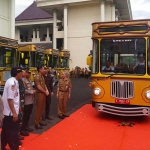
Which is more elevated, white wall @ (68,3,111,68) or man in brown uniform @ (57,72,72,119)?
white wall @ (68,3,111,68)

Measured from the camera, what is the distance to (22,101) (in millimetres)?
5133

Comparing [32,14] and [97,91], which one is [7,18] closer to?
[32,14]

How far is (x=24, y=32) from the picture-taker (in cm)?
5091

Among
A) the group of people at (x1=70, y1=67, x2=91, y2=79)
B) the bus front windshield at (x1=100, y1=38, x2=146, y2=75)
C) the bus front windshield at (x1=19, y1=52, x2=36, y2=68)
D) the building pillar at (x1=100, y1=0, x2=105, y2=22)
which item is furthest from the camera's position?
the building pillar at (x1=100, y1=0, x2=105, y2=22)

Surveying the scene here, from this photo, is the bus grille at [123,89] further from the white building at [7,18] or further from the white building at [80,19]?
the white building at [80,19]

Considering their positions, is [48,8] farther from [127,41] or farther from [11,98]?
[11,98]

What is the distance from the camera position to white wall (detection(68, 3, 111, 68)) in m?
35.7

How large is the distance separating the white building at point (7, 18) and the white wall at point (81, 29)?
1006 cm

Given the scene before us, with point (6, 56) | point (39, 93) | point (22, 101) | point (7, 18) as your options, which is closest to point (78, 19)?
point (7, 18)

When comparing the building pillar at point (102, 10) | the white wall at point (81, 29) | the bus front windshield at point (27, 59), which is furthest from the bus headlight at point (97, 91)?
the building pillar at point (102, 10)

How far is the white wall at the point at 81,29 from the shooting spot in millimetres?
35719

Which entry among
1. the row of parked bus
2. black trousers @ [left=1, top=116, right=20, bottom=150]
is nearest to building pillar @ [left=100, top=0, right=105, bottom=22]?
the row of parked bus

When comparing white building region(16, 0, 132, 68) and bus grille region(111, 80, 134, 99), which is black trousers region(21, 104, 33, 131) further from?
white building region(16, 0, 132, 68)

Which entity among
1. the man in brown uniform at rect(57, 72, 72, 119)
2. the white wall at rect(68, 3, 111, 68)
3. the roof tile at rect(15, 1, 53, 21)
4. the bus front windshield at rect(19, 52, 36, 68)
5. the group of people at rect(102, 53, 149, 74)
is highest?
the roof tile at rect(15, 1, 53, 21)
